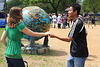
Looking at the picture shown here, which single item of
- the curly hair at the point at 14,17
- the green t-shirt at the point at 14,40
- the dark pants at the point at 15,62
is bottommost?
the dark pants at the point at 15,62

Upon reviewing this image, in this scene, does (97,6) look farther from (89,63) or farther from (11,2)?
(11,2)

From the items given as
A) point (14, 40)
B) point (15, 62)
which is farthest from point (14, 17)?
point (15, 62)

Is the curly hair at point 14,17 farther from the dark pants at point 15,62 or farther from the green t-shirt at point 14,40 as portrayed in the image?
the dark pants at point 15,62

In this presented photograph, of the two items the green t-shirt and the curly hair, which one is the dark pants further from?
the curly hair

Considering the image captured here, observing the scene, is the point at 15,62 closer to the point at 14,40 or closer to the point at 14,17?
the point at 14,40

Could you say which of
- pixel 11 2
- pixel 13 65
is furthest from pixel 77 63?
pixel 11 2

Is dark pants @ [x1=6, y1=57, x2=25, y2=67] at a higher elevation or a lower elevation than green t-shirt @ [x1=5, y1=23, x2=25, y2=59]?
lower

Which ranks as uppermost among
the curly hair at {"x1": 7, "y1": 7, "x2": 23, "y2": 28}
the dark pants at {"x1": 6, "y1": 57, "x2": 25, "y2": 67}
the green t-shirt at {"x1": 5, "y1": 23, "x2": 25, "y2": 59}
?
the curly hair at {"x1": 7, "y1": 7, "x2": 23, "y2": 28}

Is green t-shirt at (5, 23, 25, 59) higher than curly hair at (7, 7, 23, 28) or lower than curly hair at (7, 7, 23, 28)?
lower

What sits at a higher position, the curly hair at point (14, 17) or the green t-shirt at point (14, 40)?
the curly hair at point (14, 17)

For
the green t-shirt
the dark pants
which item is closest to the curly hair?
the green t-shirt

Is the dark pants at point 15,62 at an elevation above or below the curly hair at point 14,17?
below

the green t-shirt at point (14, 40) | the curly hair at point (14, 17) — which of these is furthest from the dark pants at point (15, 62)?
the curly hair at point (14, 17)

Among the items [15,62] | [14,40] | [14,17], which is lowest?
[15,62]
